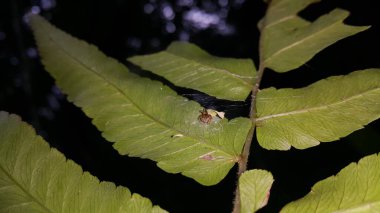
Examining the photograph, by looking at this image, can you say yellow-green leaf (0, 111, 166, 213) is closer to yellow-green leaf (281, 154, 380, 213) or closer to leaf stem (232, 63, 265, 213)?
leaf stem (232, 63, 265, 213)

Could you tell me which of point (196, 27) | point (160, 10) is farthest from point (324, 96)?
point (196, 27)

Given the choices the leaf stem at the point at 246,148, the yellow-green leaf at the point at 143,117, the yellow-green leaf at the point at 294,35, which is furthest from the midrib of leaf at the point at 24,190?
the yellow-green leaf at the point at 294,35

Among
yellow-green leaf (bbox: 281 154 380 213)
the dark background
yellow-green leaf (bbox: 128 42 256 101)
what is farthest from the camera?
the dark background

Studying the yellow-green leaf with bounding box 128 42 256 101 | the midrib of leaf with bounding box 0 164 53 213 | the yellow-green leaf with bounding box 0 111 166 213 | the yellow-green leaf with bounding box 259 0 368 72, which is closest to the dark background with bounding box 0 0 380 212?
the yellow-green leaf with bounding box 128 42 256 101

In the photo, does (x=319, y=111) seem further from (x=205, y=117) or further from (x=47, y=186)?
(x=47, y=186)

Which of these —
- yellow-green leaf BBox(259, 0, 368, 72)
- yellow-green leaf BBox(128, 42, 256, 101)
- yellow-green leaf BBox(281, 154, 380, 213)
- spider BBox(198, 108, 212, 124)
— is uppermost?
yellow-green leaf BBox(259, 0, 368, 72)

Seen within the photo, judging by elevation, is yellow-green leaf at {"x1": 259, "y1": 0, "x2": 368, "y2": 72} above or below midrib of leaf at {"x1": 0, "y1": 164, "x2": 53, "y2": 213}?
above
